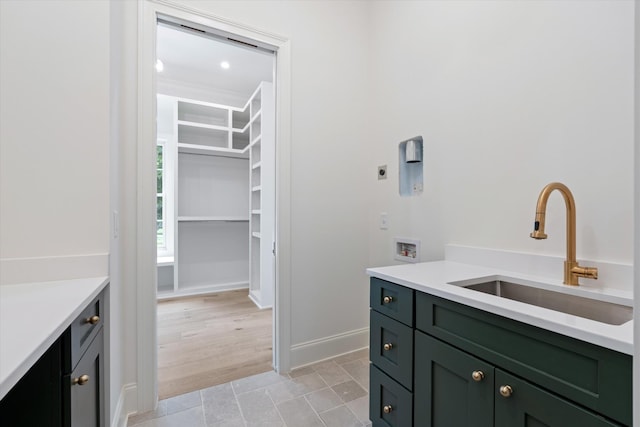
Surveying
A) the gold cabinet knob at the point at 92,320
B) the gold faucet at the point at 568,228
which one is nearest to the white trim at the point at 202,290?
the gold cabinet knob at the point at 92,320

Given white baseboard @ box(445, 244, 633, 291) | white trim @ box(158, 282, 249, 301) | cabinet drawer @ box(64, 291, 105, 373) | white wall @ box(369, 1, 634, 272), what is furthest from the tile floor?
white trim @ box(158, 282, 249, 301)

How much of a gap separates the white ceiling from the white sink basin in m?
2.79

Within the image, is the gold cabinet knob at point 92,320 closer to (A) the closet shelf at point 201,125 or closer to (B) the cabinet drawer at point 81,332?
(B) the cabinet drawer at point 81,332

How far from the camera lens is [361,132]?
94.3 inches

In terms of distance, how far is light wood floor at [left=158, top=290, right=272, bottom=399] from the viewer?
204 centimetres

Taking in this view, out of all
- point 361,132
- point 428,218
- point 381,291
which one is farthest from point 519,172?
point 361,132

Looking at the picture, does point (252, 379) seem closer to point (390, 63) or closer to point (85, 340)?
point (85, 340)

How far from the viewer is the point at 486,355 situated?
Answer: 94cm

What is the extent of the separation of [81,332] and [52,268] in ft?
1.47

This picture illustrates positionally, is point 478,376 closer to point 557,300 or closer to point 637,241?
point 557,300

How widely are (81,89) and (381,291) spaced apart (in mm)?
1632

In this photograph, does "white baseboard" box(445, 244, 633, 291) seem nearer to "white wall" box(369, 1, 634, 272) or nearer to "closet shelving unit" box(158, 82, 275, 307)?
"white wall" box(369, 1, 634, 272)

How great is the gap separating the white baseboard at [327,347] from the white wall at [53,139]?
1.41 metres

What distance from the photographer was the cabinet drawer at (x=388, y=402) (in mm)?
1238
